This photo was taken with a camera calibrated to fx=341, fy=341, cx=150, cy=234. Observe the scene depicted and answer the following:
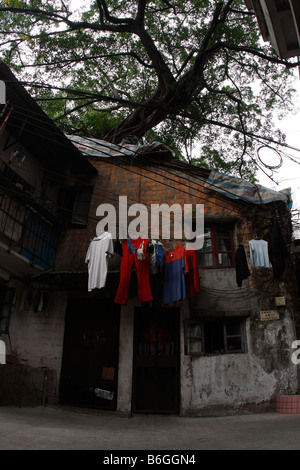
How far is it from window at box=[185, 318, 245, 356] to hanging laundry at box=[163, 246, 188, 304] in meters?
1.29

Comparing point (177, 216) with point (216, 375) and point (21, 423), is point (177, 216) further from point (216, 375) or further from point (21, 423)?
point (21, 423)

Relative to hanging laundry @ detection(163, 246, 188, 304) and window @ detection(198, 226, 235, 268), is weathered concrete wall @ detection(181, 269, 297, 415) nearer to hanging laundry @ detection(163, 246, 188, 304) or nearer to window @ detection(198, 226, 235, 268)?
window @ detection(198, 226, 235, 268)

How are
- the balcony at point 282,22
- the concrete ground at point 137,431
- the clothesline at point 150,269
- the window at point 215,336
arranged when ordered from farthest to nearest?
the window at point 215,336 < the clothesline at point 150,269 < the concrete ground at point 137,431 < the balcony at point 282,22

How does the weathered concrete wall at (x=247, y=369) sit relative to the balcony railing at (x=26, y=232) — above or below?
below

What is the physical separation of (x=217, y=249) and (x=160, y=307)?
2508 mm

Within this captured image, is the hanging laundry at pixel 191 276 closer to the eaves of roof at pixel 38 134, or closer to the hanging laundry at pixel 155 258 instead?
the hanging laundry at pixel 155 258

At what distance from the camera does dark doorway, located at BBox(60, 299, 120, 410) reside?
9.66 meters

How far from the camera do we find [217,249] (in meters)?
10.6

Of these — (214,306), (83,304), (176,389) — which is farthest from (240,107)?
(176,389)

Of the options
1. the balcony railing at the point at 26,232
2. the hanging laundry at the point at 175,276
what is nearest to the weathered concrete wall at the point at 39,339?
the balcony railing at the point at 26,232

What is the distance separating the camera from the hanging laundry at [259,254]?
911 centimetres

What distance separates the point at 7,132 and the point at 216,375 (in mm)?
8976

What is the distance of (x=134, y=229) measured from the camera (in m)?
10.9

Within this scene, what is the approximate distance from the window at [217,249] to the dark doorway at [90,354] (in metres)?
3.14
